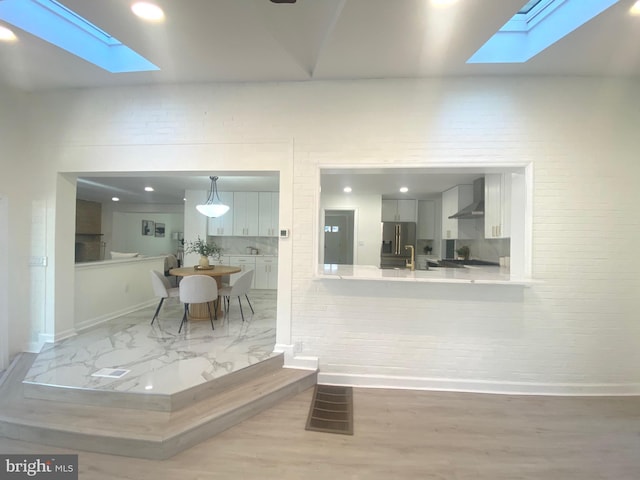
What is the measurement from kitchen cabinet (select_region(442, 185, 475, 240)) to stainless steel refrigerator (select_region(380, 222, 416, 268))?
1.24 meters

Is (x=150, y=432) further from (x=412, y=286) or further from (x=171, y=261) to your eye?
(x=171, y=261)

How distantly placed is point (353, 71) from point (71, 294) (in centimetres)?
418

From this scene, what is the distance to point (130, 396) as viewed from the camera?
232 cm

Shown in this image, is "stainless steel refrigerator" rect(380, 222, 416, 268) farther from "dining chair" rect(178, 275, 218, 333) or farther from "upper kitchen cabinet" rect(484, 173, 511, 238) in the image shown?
"dining chair" rect(178, 275, 218, 333)

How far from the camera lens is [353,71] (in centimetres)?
276

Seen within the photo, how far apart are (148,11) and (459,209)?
17.5 ft

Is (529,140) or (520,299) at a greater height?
(529,140)

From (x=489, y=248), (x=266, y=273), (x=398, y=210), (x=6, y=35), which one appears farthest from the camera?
(x=398, y=210)

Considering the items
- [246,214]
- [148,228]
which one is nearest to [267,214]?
[246,214]

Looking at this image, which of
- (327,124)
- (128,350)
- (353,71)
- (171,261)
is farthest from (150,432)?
(171,261)

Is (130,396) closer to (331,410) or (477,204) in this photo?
(331,410)

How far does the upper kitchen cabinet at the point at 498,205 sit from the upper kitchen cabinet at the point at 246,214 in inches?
193

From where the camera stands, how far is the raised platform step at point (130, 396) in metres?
2.30

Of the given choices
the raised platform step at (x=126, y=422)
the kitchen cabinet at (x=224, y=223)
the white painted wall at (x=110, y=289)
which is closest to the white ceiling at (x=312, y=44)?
the white painted wall at (x=110, y=289)
